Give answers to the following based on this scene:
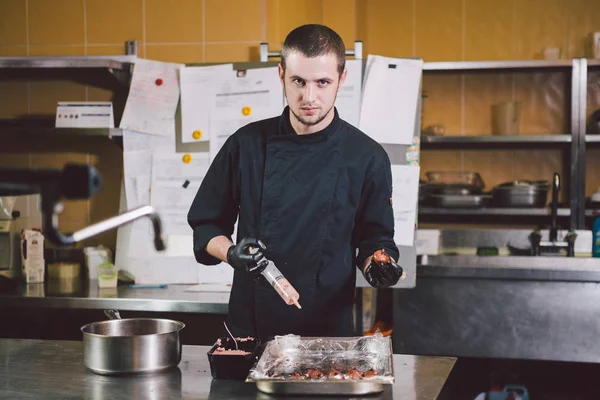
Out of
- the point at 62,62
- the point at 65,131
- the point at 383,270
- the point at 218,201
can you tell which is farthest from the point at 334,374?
the point at 62,62

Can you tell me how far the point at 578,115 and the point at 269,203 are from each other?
2.46 meters

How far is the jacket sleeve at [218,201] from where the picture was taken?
2.23 m

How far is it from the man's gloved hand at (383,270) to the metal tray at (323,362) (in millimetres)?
215

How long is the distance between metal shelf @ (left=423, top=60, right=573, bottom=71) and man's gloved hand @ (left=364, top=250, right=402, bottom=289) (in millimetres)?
2349

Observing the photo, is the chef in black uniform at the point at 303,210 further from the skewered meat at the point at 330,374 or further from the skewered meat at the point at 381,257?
the skewered meat at the point at 330,374

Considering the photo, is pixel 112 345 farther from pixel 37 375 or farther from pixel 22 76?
pixel 22 76

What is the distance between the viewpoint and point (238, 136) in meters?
2.35

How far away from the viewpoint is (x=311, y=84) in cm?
213

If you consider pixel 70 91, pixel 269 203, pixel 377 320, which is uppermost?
pixel 70 91

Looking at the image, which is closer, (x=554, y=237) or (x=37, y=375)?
(x=37, y=375)

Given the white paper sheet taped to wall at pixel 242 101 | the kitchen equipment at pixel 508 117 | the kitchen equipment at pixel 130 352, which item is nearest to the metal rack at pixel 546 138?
the kitchen equipment at pixel 508 117

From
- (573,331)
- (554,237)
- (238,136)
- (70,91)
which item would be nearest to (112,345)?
(238,136)

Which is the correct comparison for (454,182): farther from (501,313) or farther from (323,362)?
(323,362)

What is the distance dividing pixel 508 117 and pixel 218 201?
2543mm
